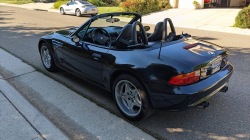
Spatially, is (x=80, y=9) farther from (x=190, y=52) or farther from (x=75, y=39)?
(x=190, y=52)

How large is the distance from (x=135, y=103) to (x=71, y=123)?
104cm

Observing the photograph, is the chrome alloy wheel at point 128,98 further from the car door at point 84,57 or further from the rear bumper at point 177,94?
the car door at point 84,57

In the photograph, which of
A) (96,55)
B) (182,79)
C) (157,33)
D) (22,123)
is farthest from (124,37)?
(22,123)

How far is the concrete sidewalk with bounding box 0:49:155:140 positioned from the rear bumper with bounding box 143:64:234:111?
20.8 inches

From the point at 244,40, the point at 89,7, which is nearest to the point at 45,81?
the point at 244,40

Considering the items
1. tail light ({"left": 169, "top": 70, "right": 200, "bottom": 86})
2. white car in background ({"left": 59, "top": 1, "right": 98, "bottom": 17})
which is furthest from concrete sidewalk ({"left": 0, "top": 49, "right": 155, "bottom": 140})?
white car in background ({"left": 59, "top": 1, "right": 98, "bottom": 17})

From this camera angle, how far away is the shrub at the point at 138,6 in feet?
59.5

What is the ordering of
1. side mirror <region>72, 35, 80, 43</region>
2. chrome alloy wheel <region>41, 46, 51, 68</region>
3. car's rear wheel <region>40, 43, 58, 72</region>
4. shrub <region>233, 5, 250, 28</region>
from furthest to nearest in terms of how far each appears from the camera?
shrub <region>233, 5, 250, 28</region>
chrome alloy wheel <region>41, 46, 51, 68</region>
car's rear wheel <region>40, 43, 58, 72</region>
side mirror <region>72, 35, 80, 43</region>

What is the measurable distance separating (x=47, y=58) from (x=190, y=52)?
372cm

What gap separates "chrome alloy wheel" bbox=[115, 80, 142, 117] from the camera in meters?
3.30

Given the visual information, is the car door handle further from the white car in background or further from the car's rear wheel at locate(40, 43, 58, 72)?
the white car in background

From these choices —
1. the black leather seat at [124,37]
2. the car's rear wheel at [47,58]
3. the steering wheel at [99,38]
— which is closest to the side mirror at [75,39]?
the steering wheel at [99,38]

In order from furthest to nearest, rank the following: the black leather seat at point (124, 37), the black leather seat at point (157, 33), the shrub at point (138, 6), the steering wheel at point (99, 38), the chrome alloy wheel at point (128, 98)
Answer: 1. the shrub at point (138, 6)
2. the steering wheel at point (99, 38)
3. the black leather seat at point (157, 33)
4. the black leather seat at point (124, 37)
5. the chrome alloy wheel at point (128, 98)

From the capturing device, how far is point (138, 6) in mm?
18391
